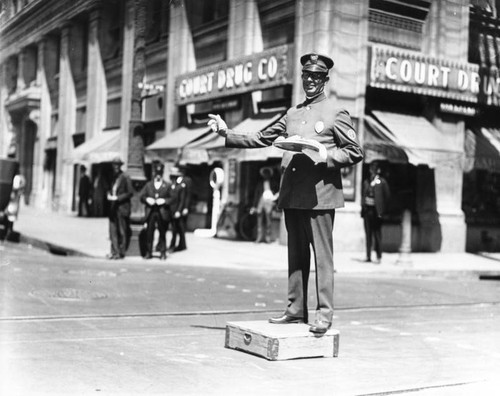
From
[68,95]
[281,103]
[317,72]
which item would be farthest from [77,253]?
[68,95]

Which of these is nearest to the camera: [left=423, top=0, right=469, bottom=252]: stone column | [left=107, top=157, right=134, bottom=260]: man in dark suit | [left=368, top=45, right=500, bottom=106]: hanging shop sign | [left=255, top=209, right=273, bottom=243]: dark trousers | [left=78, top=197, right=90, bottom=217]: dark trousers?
[left=107, top=157, right=134, bottom=260]: man in dark suit

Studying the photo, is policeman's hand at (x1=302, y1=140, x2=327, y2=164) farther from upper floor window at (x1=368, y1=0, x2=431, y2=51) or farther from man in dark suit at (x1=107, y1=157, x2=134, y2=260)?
upper floor window at (x1=368, y1=0, x2=431, y2=51)

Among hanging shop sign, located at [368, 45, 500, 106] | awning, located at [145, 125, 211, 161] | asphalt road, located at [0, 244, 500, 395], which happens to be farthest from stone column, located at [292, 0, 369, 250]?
asphalt road, located at [0, 244, 500, 395]

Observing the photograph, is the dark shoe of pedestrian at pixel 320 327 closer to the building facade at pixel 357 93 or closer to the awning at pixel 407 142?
the building facade at pixel 357 93

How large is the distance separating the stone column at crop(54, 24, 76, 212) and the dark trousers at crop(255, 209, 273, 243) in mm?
11213

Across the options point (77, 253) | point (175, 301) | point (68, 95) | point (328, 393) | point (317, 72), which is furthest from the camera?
point (68, 95)

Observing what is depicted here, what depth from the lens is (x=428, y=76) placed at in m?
17.5

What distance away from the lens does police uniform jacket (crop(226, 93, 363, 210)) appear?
5.62 metres

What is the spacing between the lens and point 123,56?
23.4m

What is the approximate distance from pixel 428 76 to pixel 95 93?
13063 millimetres

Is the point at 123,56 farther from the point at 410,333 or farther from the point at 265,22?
the point at 410,333

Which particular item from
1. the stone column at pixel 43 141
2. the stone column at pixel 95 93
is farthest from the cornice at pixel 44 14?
the stone column at pixel 43 141

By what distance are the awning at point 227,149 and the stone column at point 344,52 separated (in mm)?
1407

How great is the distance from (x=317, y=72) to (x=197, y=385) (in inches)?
97.5
